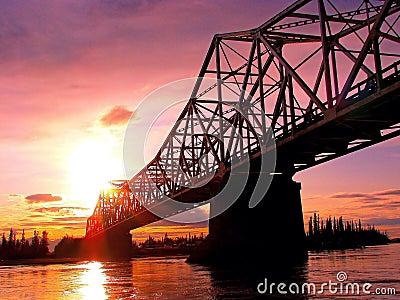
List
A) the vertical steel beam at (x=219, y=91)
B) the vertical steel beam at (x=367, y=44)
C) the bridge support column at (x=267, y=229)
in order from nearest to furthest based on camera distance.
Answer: the vertical steel beam at (x=367, y=44)
the bridge support column at (x=267, y=229)
the vertical steel beam at (x=219, y=91)

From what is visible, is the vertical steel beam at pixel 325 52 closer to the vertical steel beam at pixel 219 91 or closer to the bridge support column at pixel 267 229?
the bridge support column at pixel 267 229

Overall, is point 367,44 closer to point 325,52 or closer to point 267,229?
point 325,52

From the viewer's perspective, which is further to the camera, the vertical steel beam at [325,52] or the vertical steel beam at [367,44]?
the vertical steel beam at [325,52]


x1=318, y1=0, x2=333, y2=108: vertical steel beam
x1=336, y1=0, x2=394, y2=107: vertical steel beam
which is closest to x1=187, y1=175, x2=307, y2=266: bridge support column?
x1=318, y1=0, x2=333, y2=108: vertical steel beam

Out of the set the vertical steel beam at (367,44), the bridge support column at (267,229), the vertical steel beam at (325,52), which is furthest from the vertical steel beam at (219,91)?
the vertical steel beam at (367,44)

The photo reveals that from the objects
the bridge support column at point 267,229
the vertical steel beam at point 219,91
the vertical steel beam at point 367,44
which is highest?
the vertical steel beam at point 219,91

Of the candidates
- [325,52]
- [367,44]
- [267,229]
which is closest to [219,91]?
[267,229]

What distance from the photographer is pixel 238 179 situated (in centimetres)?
5097

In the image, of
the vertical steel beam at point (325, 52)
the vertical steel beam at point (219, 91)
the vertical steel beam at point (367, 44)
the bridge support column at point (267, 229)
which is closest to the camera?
the vertical steel beam at point (367, 44)

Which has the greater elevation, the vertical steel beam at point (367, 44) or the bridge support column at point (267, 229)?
the vertical steel beam at point (367, 44)

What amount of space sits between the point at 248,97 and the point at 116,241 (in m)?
103

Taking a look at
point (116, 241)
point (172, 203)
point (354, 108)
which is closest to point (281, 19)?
point (354, 108)

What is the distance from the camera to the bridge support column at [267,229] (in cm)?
4741

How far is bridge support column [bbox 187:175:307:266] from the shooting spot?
47.4m
